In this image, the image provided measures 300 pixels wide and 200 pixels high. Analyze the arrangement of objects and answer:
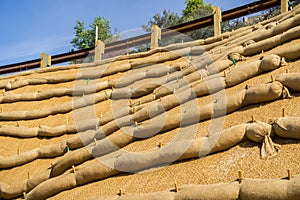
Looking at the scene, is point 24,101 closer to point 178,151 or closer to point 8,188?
point 8,188

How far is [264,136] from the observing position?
577 centimetres

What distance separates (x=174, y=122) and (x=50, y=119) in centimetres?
552

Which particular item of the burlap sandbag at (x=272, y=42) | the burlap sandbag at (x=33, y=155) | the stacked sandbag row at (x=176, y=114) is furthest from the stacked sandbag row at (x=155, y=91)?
the burlap sandbag at (x=272, y=42)

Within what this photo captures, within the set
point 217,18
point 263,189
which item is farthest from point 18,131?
point 263,189

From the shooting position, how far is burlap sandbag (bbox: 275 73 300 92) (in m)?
6.46

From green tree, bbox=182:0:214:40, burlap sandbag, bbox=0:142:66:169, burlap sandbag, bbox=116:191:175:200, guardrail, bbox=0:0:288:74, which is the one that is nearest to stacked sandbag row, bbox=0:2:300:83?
guardrail, bbox=0:0:288:74

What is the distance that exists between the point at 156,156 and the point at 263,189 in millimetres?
2376

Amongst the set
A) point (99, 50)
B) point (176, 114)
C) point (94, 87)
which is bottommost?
point (176, 114)

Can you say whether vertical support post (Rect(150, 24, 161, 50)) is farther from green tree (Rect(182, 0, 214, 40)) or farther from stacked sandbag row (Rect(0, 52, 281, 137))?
green tree (Rect(182, 0, 214, 40))

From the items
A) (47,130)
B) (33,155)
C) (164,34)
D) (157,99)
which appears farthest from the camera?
(164,34)

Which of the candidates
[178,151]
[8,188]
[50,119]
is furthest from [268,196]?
[50,119]

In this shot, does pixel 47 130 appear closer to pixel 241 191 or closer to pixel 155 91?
pixel 155 91

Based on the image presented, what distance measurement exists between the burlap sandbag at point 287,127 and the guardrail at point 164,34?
6663 millimetres

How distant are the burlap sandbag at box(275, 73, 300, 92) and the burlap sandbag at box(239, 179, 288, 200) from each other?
236 centimetres
